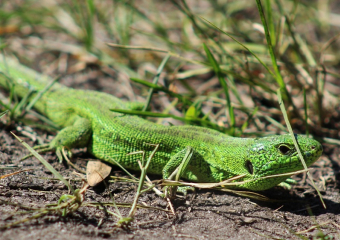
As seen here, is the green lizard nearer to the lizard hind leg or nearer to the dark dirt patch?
the lizard hind leg

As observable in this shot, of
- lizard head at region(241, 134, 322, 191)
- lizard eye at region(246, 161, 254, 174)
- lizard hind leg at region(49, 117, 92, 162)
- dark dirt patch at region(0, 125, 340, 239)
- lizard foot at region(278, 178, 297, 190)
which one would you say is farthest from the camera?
lizard hind leg at region(49, 117, 92, 162)

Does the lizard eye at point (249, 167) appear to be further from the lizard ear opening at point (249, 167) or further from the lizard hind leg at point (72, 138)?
the lizard hind leg at point (72, 138)

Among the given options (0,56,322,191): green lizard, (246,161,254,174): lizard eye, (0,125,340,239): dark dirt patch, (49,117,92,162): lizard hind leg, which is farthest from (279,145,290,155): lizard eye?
(49,117,92,162): lizard hind leg

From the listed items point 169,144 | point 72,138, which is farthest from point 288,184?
point 72,138

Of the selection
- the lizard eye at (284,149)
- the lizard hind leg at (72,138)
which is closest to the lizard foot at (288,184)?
the lizard eye at (284,149)

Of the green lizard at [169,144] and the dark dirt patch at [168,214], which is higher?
the green lizard at [169,144]
